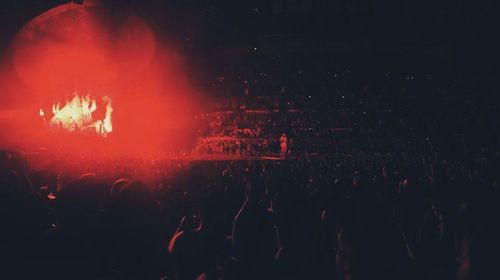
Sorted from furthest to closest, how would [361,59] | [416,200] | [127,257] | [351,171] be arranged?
[361,59], [351,171], [416,200], [127,257]

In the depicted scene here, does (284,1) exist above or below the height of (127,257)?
above

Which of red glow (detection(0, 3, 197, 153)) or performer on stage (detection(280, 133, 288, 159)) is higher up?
red glow (detection(0, 3, 197, 153))

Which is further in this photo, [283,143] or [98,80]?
[98,80]

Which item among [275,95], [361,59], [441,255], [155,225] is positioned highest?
[361,59]

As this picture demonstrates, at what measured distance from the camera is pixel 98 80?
1035cm

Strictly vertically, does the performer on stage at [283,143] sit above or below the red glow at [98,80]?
below

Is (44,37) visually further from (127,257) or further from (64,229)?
(127,257)

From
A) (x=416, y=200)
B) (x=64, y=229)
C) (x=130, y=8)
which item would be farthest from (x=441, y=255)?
(x=130, y=8)

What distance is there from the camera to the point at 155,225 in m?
3.58

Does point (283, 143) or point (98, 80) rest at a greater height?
point (98, 80)

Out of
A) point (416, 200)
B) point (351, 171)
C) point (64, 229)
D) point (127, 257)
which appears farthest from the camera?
point (351, 171)

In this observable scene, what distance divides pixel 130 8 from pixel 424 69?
19.7 feet

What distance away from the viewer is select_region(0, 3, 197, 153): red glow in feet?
30.9

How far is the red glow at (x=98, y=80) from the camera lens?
943 centimetres
